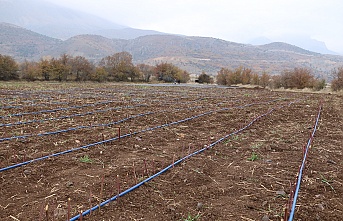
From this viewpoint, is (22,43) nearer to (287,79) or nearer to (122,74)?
(122,74)

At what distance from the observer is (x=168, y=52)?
11519cm

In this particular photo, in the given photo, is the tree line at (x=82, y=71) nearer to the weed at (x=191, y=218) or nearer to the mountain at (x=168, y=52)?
the weed at (x=191, y=218)

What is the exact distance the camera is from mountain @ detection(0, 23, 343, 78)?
288 feet

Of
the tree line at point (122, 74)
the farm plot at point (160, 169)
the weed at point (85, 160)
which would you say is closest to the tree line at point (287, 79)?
the tree line at point (122, 74)

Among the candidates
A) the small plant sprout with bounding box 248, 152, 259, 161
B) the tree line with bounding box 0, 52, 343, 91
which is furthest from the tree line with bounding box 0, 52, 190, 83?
the small plant sprout with bounding box 248, 152, 259, 161

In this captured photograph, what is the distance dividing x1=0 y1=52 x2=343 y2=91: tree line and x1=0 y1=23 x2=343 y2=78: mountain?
43291 millimetres

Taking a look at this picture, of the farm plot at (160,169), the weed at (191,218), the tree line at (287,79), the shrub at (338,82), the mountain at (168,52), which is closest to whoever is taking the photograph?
the weed at (191,218)

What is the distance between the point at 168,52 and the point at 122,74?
85327 millimetres

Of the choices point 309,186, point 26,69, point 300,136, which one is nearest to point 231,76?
point 26,69

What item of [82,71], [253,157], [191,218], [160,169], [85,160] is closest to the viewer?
[191,218]

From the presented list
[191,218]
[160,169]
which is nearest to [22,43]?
[160,169]

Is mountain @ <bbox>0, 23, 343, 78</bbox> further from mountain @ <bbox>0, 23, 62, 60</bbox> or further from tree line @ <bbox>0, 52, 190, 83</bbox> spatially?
tree line @ <bbox>0, 52, 190, 83</bbox>

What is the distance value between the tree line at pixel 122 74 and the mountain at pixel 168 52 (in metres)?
43.3

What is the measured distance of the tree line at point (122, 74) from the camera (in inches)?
1009
